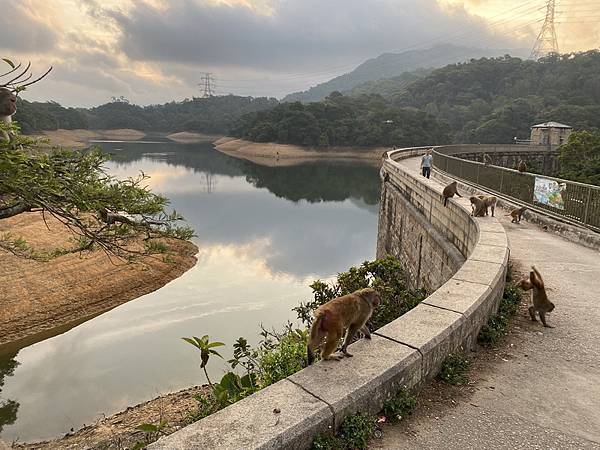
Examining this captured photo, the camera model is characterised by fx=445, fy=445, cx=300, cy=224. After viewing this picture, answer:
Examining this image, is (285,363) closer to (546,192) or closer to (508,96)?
(546,192)

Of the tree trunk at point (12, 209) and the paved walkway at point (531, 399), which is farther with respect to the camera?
the tree trunk at point (12, 209)

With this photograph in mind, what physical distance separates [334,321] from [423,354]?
815 mm

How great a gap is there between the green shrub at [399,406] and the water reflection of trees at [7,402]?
36.8 feet

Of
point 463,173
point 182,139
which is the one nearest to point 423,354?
point 463,173

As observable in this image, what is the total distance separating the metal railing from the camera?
10.0m

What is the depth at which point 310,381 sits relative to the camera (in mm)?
3262

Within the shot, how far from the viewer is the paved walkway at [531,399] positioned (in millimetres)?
3137

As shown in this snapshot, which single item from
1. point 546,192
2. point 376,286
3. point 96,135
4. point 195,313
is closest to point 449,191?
point 546,192

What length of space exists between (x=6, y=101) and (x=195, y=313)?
13474 millimetres

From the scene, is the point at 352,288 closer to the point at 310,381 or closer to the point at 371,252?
the point at 310,381

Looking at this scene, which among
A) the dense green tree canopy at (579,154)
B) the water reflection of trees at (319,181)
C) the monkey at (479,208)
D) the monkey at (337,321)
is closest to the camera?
the monkey at (337,321)

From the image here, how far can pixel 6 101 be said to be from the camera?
5.14 metres

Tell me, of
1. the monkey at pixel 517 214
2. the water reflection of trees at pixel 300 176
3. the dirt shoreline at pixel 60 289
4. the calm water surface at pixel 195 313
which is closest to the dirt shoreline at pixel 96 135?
the water reflection of trees at pixel 300 176

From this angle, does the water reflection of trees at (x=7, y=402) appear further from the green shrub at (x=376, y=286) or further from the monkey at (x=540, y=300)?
the monkey at (x=540, y=300)
